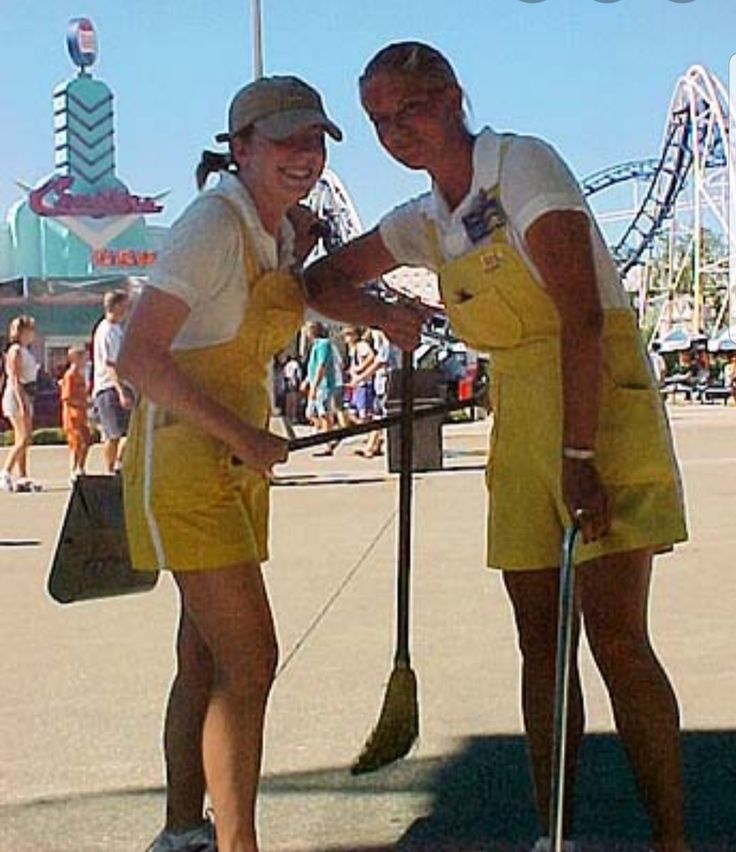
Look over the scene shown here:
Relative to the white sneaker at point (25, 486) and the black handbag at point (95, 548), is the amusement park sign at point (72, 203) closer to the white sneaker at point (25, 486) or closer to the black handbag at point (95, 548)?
the white sneaker at point (25, 486)

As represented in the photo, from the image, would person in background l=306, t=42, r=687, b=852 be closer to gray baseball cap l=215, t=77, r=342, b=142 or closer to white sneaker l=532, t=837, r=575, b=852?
gray baseball cap l=215, t=77, r=342, b=142

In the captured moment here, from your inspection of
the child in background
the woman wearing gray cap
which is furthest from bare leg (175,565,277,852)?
the child in background

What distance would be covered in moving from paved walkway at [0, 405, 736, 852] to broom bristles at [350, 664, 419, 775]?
106mm

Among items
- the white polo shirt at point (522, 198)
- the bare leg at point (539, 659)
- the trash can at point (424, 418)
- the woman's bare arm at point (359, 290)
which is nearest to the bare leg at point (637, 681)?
the bare leg at point (539, 659)

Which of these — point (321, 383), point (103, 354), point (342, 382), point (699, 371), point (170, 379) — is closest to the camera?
point (170, 379)

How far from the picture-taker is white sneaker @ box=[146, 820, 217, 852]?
13.4ft

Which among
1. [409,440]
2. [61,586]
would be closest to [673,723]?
[409,440]

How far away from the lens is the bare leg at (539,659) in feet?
12.6

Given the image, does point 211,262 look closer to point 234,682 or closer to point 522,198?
point 522,198

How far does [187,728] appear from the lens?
3971 millimetres

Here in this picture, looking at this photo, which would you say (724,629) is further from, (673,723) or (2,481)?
(2,481)

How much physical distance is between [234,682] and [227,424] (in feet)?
1.77

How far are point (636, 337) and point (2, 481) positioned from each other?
40.7 ft

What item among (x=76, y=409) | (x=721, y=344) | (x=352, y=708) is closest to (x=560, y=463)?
(x=352, y=708)
